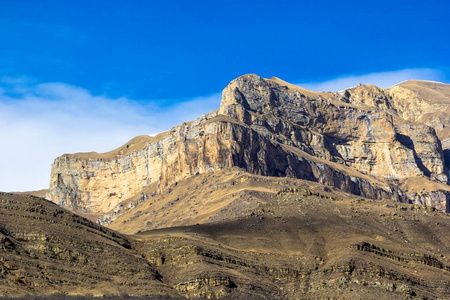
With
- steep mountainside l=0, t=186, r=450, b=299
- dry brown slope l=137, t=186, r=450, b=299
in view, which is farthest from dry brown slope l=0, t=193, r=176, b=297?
dry brown slope l=137, t=186, r=450, b=299

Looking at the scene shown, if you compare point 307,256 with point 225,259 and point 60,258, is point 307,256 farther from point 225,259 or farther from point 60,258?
point 60,258

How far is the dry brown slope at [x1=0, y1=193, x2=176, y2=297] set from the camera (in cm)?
12988

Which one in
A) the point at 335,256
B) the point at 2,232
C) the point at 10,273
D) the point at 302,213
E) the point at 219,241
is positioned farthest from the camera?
the point at 302,213

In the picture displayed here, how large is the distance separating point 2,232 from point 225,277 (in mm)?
42172

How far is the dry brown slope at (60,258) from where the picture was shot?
129875 millimetres

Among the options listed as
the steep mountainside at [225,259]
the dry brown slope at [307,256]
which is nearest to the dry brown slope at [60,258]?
the steep mountainside at [225,259]

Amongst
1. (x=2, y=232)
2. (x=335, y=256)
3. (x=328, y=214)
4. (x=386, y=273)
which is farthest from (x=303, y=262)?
(x=2, y=232)

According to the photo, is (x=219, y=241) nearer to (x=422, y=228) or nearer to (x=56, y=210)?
(x=56, y=210)

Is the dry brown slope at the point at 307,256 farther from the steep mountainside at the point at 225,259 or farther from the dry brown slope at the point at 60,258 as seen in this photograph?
the dry brown slope at the point at 60,258

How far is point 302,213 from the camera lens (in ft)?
636

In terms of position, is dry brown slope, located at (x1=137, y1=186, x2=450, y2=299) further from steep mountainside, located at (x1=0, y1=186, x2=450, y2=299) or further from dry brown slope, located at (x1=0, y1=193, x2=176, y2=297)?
dry brown slope, located at (x1=0, y1=193, x2=176, y2=297)

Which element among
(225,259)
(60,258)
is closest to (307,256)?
(225,259)

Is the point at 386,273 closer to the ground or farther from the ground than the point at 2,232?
closer to the ground

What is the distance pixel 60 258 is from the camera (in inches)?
5586
